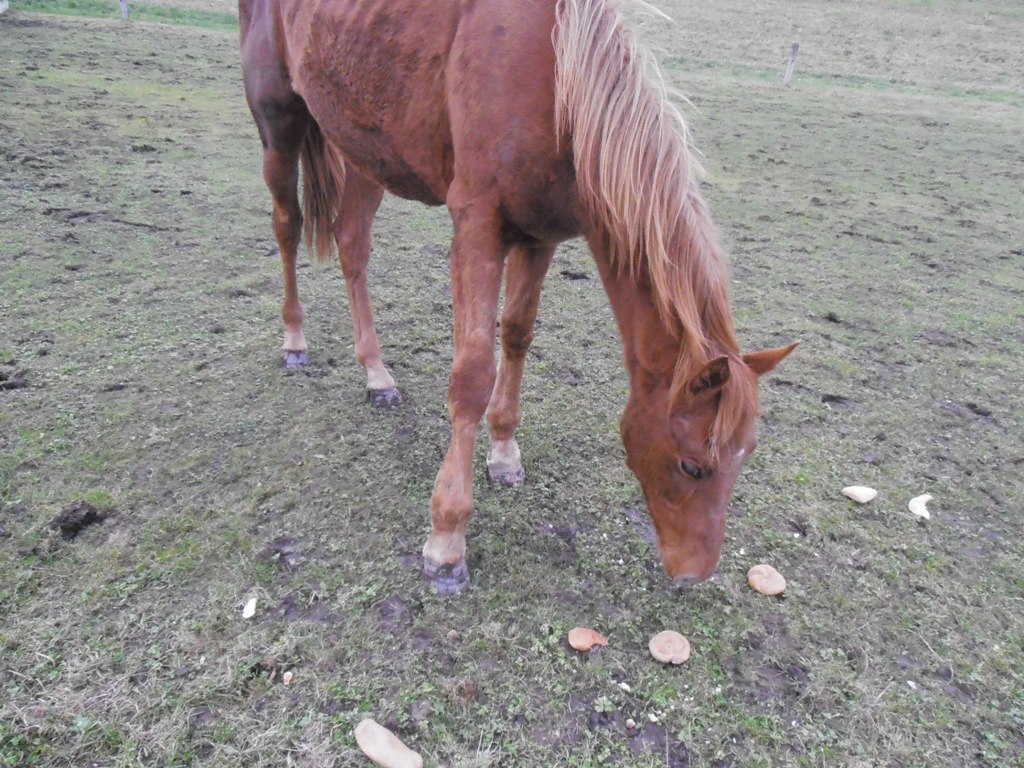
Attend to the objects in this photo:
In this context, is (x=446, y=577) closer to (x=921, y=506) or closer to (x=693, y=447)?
(x=693, y=447)

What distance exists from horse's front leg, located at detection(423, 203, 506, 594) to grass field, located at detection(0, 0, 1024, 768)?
5.1 inches

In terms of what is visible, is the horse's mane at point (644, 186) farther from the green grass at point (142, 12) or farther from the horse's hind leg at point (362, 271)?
the green grass at point (142, 12)

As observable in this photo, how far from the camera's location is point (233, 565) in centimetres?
207

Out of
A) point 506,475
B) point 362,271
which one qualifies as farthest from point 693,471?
point 362,271

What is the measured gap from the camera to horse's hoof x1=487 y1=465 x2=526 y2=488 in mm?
2578

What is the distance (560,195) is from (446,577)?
1256mm

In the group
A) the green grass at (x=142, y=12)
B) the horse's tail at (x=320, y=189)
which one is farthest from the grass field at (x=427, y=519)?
the green grass at (x=142, y=12)

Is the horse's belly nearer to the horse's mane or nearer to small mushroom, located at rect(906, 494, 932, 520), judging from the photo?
the horse's mane

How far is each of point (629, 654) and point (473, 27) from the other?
1965 millimetres

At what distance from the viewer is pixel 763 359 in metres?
1.67

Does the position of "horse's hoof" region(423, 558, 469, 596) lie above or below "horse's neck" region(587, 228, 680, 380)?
below

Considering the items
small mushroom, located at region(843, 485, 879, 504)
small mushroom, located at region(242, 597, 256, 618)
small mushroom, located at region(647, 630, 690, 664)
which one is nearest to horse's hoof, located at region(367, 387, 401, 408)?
small mushroom, located at region(242, 597, 256, 618)

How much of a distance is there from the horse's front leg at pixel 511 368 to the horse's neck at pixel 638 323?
0.54 meters

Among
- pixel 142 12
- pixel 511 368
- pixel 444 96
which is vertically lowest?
pixel 511 368
